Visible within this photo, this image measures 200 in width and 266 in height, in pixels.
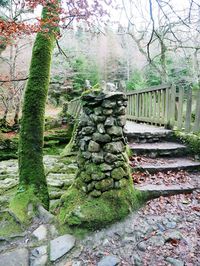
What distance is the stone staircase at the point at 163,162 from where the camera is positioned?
3.70 meters

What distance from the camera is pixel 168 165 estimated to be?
4180mm

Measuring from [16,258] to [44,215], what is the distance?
2.36 feet

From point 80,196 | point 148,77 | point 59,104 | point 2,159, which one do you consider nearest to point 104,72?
point 148,77

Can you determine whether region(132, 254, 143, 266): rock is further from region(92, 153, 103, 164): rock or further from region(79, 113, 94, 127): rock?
region(79, 113, 94, 127): rock

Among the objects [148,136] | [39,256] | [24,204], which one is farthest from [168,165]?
[39,256]

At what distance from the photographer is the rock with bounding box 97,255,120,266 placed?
2530 millimetres

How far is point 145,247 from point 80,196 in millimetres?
995

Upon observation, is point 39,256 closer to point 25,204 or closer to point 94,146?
point 25,204

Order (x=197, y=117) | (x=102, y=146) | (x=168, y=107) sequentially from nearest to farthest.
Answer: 1. (x=102, y=146)
2. (x=197, y=117)
3. (x=168, y=107)

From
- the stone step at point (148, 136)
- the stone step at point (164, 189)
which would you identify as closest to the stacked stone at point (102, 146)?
the stone step at point (164, 189)

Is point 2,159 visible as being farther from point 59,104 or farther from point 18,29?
point 59,104

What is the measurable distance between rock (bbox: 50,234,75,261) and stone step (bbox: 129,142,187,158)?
6.84 feet

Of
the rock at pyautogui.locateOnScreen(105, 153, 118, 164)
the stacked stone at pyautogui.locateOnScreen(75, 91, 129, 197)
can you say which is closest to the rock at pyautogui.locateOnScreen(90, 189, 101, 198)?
the stacked stone at pyautogui.locateOnScreen(75, 91, 129, 197)

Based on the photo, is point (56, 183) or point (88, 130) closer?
point (88, 130)
